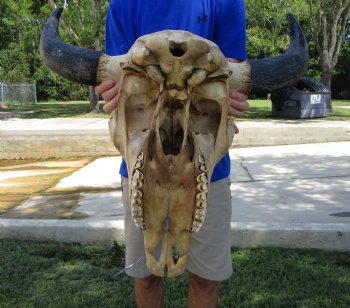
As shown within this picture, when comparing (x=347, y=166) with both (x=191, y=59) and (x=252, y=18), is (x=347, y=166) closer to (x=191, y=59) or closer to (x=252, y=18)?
(x=191, y=59)

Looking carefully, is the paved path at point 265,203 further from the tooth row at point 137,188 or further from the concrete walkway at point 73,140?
the tooth row at point 137,188

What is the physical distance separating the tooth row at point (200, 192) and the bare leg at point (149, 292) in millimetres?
1006

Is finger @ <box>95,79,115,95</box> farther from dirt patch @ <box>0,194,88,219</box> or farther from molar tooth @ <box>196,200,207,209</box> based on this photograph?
dirt patch @ <box>0,194,88,219</box>

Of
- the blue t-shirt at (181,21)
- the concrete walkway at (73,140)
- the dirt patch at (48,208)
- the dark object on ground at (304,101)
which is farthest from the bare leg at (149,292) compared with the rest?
the dark object on ground at (304,101)

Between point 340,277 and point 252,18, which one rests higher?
point 252,18

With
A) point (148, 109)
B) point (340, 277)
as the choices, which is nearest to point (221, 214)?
point (148, 109)

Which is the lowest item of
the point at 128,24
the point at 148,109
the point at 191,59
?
the point at 148,109

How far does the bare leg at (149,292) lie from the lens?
8.82 ft

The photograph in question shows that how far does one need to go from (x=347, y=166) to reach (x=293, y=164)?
0.98 metres

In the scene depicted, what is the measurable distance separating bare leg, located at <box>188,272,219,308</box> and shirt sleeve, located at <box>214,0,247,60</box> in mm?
1235

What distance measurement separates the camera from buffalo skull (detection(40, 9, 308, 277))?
65.7 inches

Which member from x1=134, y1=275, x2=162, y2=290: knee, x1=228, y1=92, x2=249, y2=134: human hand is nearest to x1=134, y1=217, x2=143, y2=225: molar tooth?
x1=228, y1=92, x2=249, y2=134: human hand

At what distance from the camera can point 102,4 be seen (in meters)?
20.8

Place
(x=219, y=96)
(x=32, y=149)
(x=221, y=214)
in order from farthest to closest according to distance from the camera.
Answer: (x=32, y=149)
(x=221, y=214)
(x=219, y=96)
